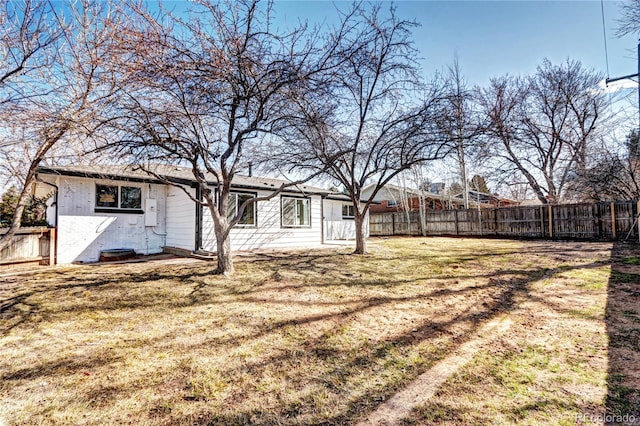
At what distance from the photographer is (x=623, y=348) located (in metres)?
2.93

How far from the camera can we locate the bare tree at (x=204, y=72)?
4070mm

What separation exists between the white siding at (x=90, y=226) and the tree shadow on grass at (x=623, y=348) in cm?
1101

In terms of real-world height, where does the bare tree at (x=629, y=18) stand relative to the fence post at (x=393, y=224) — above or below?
above

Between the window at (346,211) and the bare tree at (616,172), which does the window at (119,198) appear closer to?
the window at (346,211)

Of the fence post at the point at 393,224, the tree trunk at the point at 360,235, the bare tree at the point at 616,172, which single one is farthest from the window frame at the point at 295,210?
the bare tree at the point at 616,172

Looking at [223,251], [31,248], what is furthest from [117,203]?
[223,251]

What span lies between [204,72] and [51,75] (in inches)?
108

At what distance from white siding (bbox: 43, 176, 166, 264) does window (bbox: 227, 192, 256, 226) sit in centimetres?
259

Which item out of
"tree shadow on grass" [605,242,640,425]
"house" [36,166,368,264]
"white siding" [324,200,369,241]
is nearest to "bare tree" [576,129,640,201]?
"tree shadow on grass" [605,242,640,425]

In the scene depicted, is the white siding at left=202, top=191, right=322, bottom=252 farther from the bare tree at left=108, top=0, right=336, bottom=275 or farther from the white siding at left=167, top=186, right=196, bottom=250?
the bare tree at left=108, top=0, right=336, bottom=275

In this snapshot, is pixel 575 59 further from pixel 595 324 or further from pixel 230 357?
pixel 230 357

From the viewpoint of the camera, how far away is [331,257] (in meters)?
8.75

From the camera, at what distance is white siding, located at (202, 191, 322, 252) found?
9.38 m

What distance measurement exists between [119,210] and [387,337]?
369 inches
